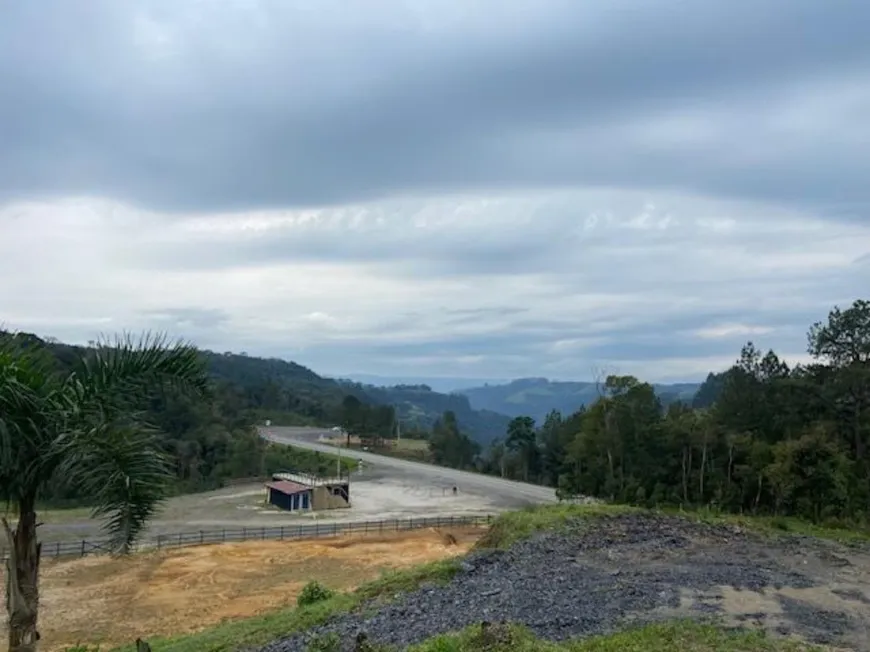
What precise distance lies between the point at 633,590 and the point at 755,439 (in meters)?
26.8

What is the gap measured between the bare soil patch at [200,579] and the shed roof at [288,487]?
1345 cm

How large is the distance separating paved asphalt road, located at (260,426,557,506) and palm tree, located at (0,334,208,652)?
138 feet

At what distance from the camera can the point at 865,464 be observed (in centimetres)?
3438

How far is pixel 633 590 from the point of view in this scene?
12.3 meters

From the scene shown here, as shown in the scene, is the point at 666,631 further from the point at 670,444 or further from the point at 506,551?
the point at 670,444

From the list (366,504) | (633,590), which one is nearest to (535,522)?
(633,590)

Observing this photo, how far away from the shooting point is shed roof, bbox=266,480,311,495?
163ft

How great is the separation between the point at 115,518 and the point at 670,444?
34419 millimetres

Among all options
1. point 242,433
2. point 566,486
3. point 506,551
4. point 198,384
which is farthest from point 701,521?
point 242,433

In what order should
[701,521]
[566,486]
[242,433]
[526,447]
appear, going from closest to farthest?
[701,521], [566,486], [526,447], [242,433]

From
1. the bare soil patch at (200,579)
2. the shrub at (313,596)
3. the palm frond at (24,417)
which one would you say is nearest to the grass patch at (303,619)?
the shrub at (313,596)

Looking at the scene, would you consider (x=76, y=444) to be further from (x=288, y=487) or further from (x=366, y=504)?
(x=366, y=504)

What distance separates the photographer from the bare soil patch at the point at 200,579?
21.8m

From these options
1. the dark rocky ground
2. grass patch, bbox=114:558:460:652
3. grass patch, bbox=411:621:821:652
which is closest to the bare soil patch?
grass patch, bbox=114:558:460:652
